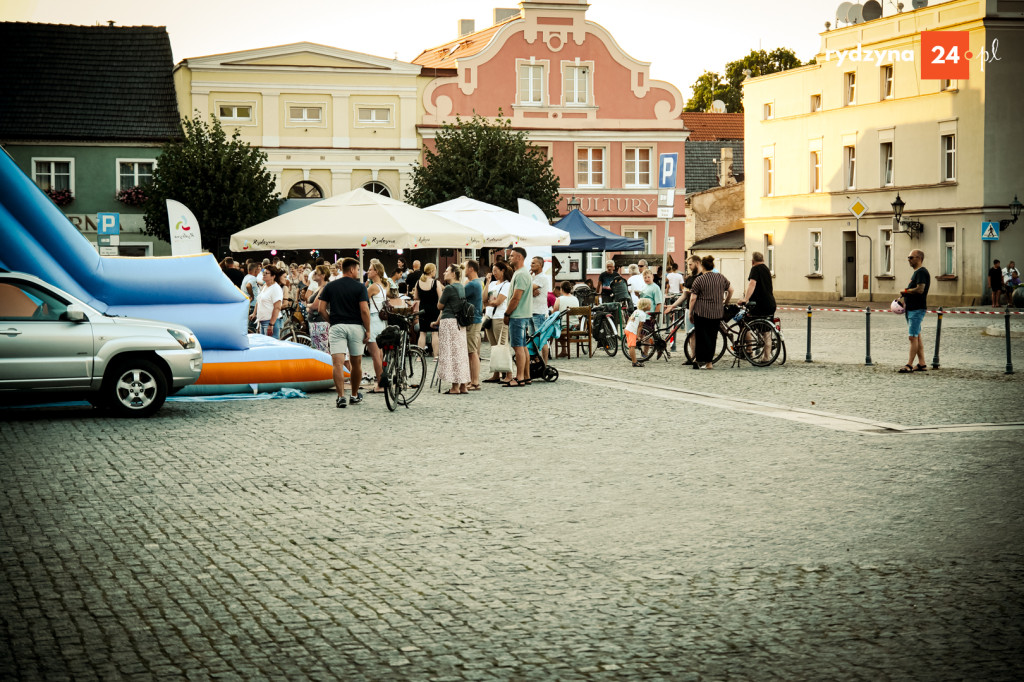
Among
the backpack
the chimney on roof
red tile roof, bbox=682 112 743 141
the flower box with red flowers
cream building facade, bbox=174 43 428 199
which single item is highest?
the chimney on roof

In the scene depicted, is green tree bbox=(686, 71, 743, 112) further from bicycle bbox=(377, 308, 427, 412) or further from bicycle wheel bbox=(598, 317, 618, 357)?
bicycle bbox=(377, 308, 427, 412)

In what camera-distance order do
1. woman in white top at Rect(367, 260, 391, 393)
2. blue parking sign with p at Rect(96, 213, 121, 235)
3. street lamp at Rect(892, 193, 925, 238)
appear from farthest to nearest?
1. street lamp at Rect(892, 193, 925, 238)
2. blue parking sign with p at Rect(96, 213, 121, 235)
3. woman in white top at Rect(367, 260, 391, 393)

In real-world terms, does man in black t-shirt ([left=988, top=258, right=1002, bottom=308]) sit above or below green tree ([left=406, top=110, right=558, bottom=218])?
below

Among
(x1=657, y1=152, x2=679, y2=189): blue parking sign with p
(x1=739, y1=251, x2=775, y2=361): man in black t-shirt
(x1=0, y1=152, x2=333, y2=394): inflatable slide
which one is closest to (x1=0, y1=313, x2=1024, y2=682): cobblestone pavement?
(x1=0, y1=152, x2=333, y2=394): inflatable slide

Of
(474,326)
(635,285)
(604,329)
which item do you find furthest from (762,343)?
(635,285)

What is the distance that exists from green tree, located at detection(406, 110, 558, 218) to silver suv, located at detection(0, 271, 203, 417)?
98.4 feet

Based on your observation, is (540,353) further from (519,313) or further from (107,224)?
(107,224)

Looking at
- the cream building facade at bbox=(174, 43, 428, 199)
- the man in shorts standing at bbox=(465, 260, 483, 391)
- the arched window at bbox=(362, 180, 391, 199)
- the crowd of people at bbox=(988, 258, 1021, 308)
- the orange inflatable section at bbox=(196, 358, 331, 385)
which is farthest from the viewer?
the arched window at bbox=(362, 180, 391, 199)

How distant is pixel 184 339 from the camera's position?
588 inches

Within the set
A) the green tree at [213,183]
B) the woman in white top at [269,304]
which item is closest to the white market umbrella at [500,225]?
the woman in white top at [269,304]

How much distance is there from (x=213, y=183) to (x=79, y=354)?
2890 centimetres

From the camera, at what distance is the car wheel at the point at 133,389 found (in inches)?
566

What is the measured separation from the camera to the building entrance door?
175 ft

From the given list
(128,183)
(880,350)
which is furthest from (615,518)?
(128,183)
